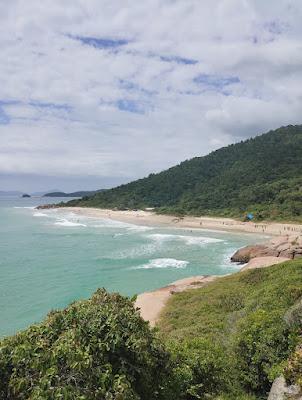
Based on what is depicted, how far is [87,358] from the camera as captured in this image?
21.4 feet

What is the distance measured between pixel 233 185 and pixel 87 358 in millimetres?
117258

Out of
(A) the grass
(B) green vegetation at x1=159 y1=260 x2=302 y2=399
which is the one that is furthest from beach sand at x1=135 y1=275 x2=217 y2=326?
(B) green vegetation at x1=159 y1=260 x2=302 y2=399

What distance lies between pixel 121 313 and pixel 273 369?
4215 mm

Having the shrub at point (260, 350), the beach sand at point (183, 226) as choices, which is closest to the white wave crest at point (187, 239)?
the beach sand at point (183, 226)

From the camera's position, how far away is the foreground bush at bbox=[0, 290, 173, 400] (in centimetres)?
618

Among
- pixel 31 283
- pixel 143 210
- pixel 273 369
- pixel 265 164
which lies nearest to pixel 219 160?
pixel 265 164

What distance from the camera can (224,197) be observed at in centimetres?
11194

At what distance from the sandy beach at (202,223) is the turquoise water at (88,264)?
750 centimetres

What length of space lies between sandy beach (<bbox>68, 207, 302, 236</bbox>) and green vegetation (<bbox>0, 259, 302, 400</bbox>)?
60233 mm

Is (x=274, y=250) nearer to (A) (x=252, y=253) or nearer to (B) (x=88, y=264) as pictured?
(A) (x=252, y=253)

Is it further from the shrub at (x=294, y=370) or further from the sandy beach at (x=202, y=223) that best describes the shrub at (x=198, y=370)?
the sandy beach at (x=202, y=223)

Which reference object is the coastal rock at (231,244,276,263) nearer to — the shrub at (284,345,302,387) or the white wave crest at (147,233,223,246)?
the white wave crest at (147,233,223,246)

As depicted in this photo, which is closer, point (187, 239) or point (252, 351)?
point (252, 351)

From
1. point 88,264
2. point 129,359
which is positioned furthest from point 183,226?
point 129,359
